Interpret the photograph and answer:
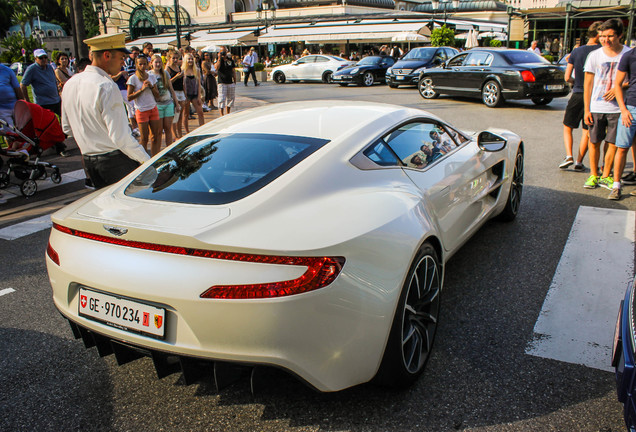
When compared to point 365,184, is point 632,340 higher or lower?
lower

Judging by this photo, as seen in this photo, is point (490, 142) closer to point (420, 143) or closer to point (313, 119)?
point (420, 143)

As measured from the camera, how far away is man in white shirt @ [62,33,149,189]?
13.8ft

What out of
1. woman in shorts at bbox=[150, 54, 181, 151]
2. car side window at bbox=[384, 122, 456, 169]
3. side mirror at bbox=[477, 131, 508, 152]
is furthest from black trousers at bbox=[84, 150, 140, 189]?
woman in shorts at bbox=[150, 54, 181, 151]

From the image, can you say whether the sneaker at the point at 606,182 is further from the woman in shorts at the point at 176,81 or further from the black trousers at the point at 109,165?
the woman in shorts at the point at 176,81

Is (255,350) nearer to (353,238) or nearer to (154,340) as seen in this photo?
(154,340)

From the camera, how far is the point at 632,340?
6.68ft

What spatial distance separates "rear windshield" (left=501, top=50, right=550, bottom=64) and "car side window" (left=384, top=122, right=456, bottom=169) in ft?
39.0

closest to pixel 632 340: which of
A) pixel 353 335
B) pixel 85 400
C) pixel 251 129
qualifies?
pixel 353 335

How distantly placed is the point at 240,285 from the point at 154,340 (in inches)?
19.2

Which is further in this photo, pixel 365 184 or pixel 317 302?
pixel 365 184

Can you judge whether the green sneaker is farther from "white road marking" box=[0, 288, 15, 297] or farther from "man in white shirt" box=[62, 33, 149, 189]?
"white road marking" box=[0, 288, 15, 297]

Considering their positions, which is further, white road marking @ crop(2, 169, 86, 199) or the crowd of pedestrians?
white road marking @ crop(2, 169, 86, 199)

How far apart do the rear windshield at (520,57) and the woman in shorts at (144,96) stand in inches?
404

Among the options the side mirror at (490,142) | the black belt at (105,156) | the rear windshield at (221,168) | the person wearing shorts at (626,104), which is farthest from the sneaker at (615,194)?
the black belt at (105,156)
